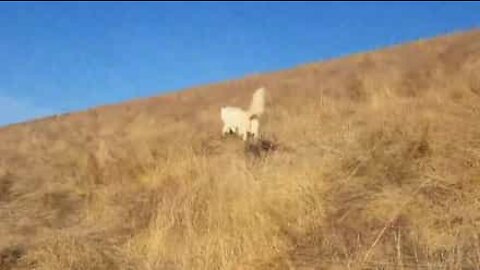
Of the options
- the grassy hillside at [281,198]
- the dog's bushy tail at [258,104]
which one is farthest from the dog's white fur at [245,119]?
the grassy hillside at [281,198]

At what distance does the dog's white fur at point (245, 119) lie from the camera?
8.89m

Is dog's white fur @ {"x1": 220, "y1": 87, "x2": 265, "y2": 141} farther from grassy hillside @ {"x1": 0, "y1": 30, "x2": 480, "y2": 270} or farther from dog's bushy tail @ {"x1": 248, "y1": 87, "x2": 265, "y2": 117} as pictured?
grassy hillside @ {"x1": 0, "y1": 30, "x2": 480, "y2": 270}

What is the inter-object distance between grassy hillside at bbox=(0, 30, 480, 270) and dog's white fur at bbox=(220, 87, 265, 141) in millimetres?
242

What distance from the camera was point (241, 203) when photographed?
507 centimetres

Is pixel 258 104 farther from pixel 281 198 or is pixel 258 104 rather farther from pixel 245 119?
pixel 281 198

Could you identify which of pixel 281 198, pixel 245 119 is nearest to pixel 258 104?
pixel 245 119

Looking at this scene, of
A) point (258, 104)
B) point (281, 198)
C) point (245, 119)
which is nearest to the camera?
point (281, 198)

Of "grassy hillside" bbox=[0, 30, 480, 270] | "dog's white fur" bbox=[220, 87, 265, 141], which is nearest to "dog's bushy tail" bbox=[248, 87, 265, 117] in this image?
"dog's white fur" bbox=[220, 87, 265, 141]

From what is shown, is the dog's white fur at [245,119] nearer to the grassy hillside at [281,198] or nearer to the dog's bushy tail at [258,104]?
the dog's bushy tail at [258,104]

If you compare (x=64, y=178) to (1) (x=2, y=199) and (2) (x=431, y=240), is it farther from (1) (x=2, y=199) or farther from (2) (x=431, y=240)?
(2) (x=431, y=240)

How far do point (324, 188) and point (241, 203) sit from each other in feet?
2.28

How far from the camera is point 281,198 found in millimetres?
4906

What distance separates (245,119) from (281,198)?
4350 mm

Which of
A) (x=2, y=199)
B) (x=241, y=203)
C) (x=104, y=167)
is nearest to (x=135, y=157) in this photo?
(x=104, y=167)
